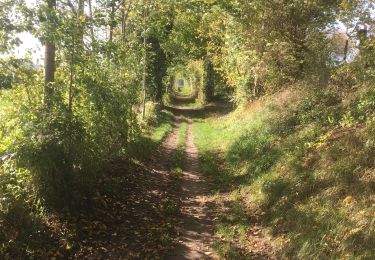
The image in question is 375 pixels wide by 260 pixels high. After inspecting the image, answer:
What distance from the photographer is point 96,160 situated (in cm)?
875

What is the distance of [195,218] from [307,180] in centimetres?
276

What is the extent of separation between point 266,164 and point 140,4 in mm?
8702

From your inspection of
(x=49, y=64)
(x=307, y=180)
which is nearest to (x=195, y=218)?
(x=307, y=180)

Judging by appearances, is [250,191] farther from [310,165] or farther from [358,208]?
[358,208]

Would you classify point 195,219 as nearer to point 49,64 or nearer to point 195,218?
point 195,218

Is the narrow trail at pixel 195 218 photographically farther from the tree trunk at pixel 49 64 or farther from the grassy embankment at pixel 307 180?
the tree trunk at pixel 49 64

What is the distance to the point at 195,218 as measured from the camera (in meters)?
8.73

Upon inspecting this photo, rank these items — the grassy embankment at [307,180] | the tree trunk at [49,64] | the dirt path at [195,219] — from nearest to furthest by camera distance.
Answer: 1. the grassy embankment at [307,180]
2. the dirt path at [195,219]
3. the tree trunk at [49,64]

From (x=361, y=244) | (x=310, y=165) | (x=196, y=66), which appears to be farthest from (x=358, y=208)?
(x=196, y=66)

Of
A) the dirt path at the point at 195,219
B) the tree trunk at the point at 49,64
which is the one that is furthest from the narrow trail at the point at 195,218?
the tree trunk at the point at 49,64

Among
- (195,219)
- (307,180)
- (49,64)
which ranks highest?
(49,64)

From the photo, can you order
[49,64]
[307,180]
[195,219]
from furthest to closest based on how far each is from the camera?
1. [195,219]
2. [49,64]
3. [307,180]

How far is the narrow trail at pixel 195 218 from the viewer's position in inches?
277

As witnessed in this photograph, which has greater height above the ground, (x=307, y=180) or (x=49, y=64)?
(x=49, y=64)
